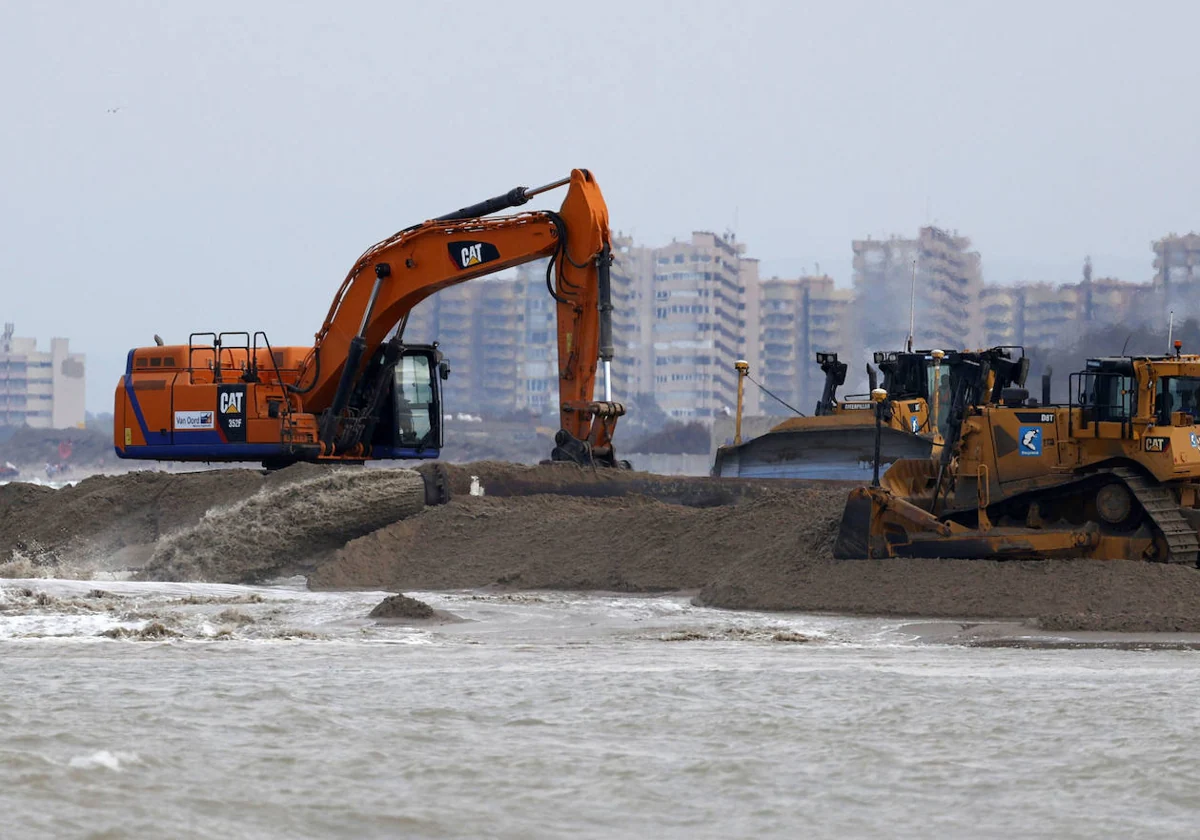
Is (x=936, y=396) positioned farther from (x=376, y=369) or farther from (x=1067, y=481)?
(x=1067, y=481)

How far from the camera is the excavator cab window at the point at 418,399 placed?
1009 inches

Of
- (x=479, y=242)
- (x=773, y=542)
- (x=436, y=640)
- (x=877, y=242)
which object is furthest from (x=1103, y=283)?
(x=436, y=640)

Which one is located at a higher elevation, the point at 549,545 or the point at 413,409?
the point at 413,409

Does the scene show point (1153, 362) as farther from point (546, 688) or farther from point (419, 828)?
point (419, 828)

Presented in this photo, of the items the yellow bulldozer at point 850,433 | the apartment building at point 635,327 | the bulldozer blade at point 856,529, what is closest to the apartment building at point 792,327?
the apartment building at point 635,327

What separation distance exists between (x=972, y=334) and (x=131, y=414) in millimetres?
41190

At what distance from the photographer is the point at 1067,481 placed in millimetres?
16562

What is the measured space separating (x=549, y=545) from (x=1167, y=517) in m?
6.84

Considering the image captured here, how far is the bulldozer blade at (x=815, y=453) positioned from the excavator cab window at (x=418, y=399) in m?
3.99

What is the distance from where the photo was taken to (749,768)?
9625mm

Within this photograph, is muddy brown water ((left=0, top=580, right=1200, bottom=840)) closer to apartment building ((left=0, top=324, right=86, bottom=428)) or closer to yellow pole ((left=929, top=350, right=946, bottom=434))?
yellow pole ((left=929, top=350, right=946, bottom=434))

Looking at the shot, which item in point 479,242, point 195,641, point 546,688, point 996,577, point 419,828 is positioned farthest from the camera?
point 479,242

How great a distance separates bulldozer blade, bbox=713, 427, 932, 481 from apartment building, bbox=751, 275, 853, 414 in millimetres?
89080

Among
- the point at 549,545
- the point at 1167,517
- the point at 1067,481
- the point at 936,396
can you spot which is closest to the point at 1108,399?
the point at 1067,481
